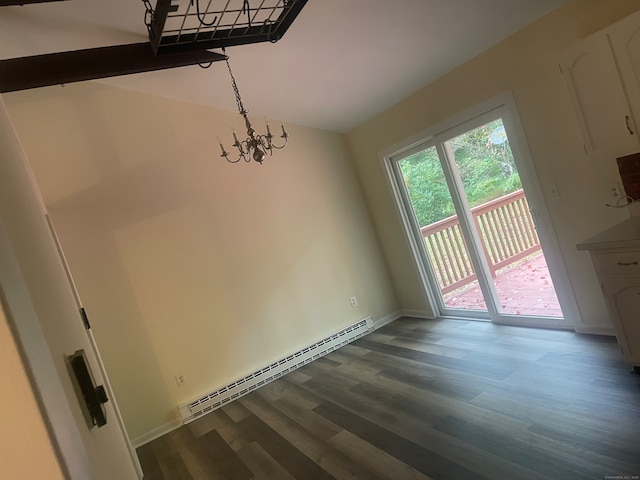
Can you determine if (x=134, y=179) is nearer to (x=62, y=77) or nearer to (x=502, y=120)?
(x=62, y=77)

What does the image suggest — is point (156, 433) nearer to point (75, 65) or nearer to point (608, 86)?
point (75, 65)

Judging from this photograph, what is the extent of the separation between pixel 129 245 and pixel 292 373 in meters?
2.04

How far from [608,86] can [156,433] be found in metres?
4.34

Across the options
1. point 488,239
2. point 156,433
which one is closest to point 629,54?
point 488,239

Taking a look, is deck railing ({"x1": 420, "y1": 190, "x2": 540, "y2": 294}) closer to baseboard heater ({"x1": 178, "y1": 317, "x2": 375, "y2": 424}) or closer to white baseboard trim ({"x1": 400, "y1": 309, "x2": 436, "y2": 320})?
white baseboard trim ({"x1": 400, "y1": 309, "x2": 436, "y2": 320})

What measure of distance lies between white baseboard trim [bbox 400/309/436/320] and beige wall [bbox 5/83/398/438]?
0.62m

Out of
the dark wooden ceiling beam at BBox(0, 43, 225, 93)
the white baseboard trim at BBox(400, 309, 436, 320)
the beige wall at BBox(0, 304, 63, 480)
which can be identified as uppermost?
the dark wooden ceiling beam at BBox(0, 43, 225, 93)

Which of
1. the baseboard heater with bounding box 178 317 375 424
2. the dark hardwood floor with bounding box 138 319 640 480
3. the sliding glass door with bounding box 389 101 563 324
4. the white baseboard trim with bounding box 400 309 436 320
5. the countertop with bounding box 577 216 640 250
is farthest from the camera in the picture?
the white baseboard trim with bounding box 400 309 436 320

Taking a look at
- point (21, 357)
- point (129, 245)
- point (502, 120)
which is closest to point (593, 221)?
point (502, 120)

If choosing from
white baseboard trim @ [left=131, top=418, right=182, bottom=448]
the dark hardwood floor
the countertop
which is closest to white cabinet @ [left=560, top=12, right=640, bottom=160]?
the countertop

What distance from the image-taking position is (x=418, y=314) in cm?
507

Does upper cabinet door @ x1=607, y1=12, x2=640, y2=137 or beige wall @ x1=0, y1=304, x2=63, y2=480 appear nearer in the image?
beige wall @ x1=0, y1=304, x2=63, y2=480

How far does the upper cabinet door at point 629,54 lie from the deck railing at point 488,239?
1.85 m

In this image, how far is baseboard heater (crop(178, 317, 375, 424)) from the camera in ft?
13.1
